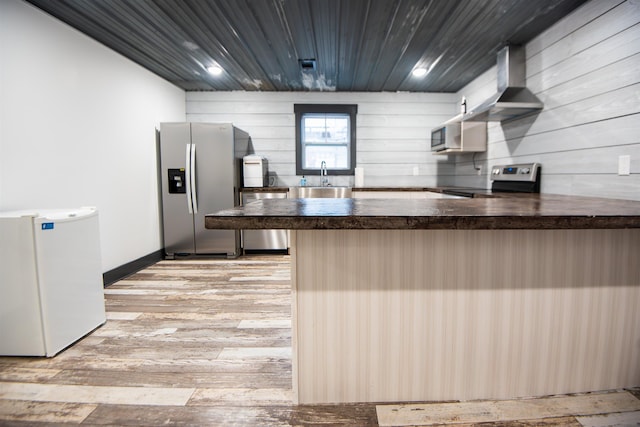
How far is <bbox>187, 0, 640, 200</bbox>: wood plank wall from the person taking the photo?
2.03 m

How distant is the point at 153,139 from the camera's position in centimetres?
405

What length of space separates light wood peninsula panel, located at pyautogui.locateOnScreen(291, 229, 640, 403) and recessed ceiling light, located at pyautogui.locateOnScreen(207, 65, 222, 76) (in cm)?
317

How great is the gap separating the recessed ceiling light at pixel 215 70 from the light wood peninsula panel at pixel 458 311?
3.17 metres

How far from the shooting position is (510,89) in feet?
9.77

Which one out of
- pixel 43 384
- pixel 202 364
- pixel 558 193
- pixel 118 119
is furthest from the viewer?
pixel 118 119

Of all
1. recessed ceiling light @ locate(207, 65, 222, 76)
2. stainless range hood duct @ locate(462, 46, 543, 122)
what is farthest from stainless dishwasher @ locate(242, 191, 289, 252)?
stainless range hood duct @ locate(462, 46, 543, 122)

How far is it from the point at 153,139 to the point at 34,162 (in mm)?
1740

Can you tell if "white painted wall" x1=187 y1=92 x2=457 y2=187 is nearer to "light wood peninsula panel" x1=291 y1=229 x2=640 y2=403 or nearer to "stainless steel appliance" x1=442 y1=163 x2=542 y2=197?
"stainless steel appliance" x1=442 y1=163 x2=542 y2=197

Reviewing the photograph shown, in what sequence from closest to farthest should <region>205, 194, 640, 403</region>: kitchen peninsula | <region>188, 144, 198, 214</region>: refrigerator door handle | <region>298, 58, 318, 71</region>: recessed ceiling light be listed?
<region>205, 194, 640, 403</region>: kitchen peninsula
<region>298, 58, 318, 71</region>: recessed ceiling light
<region>188, 144, 198, 214</region>: refrigerator door handle

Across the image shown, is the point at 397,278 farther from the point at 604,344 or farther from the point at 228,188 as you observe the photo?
the point at 228,188

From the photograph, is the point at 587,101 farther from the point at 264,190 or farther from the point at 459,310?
the point at 264,190

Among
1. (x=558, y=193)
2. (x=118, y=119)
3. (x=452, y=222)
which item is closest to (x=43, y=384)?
(x=452, y=222)

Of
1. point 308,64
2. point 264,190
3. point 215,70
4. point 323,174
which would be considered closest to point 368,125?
point 323,174

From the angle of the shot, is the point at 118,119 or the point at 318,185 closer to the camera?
the point at 118,119
